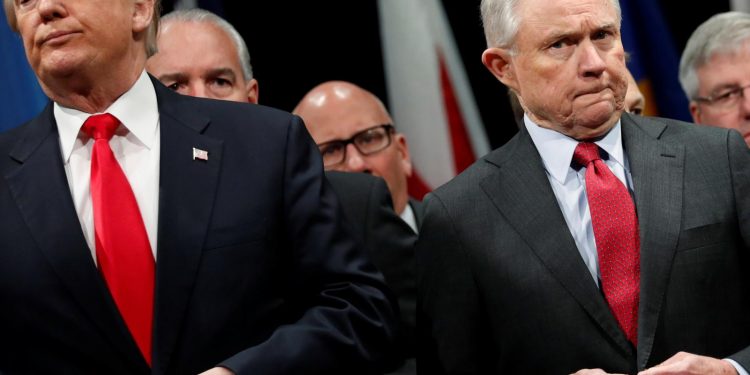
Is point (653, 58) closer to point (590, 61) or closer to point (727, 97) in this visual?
point (727, 97)

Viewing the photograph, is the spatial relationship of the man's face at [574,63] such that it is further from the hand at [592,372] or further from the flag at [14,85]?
the flag at [14,85]

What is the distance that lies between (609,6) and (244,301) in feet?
3.45

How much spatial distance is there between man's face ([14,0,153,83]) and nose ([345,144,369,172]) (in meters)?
1.80

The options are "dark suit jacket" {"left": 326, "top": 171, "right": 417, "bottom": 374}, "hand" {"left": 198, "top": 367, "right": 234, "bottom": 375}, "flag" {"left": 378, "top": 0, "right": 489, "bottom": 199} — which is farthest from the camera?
"flag" {"left": 378, "top": 0, "right": 489, "bottom": 199}

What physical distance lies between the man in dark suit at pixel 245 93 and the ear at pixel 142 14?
2.61 ft

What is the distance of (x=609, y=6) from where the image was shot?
2.61m

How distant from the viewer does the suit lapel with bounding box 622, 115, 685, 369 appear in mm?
2377

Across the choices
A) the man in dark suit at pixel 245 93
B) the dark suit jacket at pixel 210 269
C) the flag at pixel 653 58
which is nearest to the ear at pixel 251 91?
the man in dark suit at pixel 245 93

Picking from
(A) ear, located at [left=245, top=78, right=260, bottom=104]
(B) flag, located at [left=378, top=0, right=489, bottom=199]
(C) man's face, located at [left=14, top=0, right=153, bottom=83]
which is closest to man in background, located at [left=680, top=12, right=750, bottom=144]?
(B) flag, located at [left=378, top=0, right=489, bottom=199]

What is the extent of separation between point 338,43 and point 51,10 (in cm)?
211

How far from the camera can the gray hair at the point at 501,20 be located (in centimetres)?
262

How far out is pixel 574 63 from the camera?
8.35ft

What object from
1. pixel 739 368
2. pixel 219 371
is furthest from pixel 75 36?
pixel 739 368

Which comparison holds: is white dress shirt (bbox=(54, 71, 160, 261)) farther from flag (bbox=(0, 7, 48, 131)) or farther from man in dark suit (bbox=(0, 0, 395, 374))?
flag (bbox=(0, 7, 48, 131))
